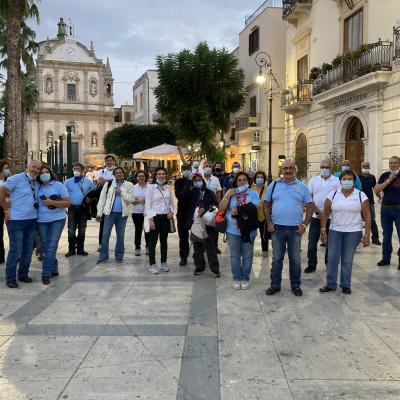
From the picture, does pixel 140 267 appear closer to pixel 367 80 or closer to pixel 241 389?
pixel 241 389

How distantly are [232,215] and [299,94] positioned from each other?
16.9 m

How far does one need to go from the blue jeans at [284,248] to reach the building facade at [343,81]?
1058cm

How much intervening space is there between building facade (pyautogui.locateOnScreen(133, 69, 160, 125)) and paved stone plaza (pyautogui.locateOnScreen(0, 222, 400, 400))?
5229 cm

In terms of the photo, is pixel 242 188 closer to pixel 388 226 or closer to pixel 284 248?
pixel 284 248

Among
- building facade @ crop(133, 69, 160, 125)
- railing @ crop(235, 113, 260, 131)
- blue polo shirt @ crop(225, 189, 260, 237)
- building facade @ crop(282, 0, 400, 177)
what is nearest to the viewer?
blue polo shirt @ crop(225, 189, 260, 237)

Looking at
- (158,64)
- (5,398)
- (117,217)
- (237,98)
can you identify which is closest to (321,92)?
(237,98)

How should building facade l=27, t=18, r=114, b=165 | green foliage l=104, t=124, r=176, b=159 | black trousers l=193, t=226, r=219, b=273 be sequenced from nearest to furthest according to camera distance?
black trousers l=193, t=226, r=219, b=273 < green foliage l=104, t=124, r=176, b=159 < building facade l=27, t=18, r=114, b=165

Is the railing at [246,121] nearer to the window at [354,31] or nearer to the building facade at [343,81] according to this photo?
the building facade at [343,81]

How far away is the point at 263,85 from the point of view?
90.7ft

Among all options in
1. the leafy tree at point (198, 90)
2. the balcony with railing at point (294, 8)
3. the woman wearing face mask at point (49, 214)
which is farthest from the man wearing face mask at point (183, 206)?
the leafy tree at point (198, 90)

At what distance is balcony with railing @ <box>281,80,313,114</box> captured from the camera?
20812 millimetres

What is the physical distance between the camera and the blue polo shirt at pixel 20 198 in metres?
6.19

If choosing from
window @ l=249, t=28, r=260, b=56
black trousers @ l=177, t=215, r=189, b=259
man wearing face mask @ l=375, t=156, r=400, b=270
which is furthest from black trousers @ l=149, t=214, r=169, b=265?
window @ l=249, t=28, r=260, b=56

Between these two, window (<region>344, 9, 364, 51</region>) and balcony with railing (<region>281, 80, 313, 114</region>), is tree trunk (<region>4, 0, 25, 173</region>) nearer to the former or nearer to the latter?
balcony with railing (<region>281, 80, 313, 114</region>)
